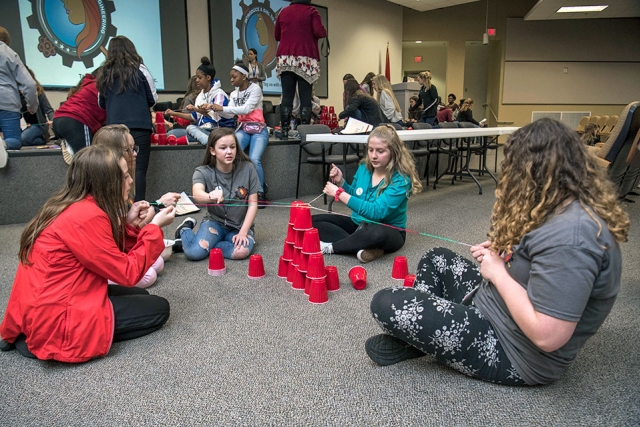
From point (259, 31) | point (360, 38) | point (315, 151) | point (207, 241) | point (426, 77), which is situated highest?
point (360, 38)

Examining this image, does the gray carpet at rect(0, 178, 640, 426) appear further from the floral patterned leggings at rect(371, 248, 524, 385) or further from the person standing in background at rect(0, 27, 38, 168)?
the person standing in background at rect(0, 27, 38, 168)

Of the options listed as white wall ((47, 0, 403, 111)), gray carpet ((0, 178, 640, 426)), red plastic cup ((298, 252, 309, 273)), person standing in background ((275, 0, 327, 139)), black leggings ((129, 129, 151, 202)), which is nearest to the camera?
gray carpet ((0, 178, 640, 426))

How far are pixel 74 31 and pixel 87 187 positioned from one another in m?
5.82

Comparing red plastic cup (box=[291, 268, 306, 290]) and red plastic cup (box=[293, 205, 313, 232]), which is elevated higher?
red plastic cup (box=[293, 205, 313, 232])

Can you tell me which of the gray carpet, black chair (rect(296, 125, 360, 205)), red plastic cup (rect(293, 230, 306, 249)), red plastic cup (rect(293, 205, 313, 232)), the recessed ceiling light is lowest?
the gray carpet

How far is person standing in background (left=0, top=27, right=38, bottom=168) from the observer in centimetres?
391

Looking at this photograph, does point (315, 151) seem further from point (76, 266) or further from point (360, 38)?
point (360, 38)

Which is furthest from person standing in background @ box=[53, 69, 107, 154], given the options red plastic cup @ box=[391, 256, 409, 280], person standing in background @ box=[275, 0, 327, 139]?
red plastic cup @ box=[391, 256, 409, 280]

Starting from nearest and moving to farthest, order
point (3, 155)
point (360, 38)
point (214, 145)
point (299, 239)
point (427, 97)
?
point (299, 239) < point (214, 145) < point (3, 155) < point (427, 97) < point (360, 38)

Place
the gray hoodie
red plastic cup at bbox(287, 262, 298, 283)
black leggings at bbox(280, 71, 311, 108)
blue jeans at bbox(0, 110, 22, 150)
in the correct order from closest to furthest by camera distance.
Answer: red plastic cup at bbox(287, 262, 298, 283)
the gray hoodie
blue jeans at bbox(0, 110, 22, 150)
black leggings at bbox(280, 71, 311, 108)

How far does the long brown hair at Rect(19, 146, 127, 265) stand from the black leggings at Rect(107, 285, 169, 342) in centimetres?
32

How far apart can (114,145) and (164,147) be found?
1927 millimetres

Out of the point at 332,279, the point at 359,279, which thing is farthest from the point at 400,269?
the point at 332,279

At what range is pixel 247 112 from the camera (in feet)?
14.4
